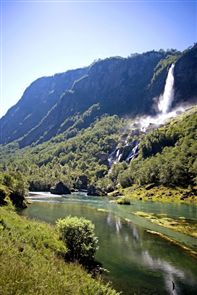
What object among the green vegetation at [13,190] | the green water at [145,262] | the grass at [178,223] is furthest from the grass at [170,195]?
the green water at [145,262]

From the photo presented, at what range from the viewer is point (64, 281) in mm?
20531

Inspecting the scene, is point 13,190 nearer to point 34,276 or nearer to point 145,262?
point 145,262

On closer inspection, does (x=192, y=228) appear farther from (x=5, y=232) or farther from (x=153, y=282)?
(x=5, y=232)

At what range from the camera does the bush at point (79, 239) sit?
4175 centimetres

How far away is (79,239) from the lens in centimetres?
4244

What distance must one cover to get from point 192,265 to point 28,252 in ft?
87.1

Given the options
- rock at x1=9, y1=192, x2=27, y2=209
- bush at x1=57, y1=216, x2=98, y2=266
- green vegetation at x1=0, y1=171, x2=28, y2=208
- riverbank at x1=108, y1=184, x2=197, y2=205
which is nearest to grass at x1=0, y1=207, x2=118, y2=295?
bush at x1=57, y1=216, x2=98, y2=266

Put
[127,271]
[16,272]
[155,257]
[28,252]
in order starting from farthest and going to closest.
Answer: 1. [155,257]
2. [127,271]
3. [28,252]
4. [16,272]

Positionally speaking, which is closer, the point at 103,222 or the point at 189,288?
the point at 189,288

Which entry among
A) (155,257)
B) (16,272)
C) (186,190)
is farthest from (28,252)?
(186,190)

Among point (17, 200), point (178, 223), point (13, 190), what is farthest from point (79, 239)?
point (13, 190)

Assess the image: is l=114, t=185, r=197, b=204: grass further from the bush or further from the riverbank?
the bush

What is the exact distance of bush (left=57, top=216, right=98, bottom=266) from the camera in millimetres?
41750

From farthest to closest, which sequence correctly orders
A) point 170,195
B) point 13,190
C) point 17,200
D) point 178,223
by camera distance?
point 170,195 → point 13,190 → point 17,200 → point 178,223
